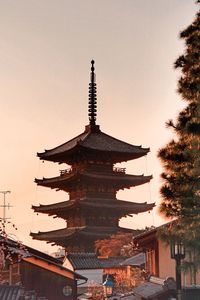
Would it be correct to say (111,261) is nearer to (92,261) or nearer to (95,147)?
(92,261)

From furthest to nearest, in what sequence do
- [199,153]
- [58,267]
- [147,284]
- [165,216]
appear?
[147,284] → [58,267] → [165,216] → [199,153]

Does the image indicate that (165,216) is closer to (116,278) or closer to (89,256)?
(116,278)

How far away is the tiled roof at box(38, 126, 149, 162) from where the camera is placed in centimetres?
8225

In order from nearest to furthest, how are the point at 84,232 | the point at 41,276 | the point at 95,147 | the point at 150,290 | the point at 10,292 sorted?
the point at 10,292
the point at 41,276
the point at 150,290
the point at 84,232
the point at 95,147

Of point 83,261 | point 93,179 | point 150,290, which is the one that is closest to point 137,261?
point 83,261

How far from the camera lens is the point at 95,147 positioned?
269 feet

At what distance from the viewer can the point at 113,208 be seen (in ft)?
258

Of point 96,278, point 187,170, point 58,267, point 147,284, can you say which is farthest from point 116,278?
point 187,170

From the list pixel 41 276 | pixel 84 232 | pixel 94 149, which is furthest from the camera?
pixel 94 149

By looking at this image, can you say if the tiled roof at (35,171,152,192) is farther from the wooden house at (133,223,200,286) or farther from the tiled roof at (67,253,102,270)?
the wooden house at (133,223,200,286)

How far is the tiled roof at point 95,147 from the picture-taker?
82.2 m

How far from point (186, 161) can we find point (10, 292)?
1314cm

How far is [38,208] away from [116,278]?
28.7 meters

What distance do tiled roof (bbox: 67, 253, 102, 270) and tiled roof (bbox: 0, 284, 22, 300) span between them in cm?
3408
